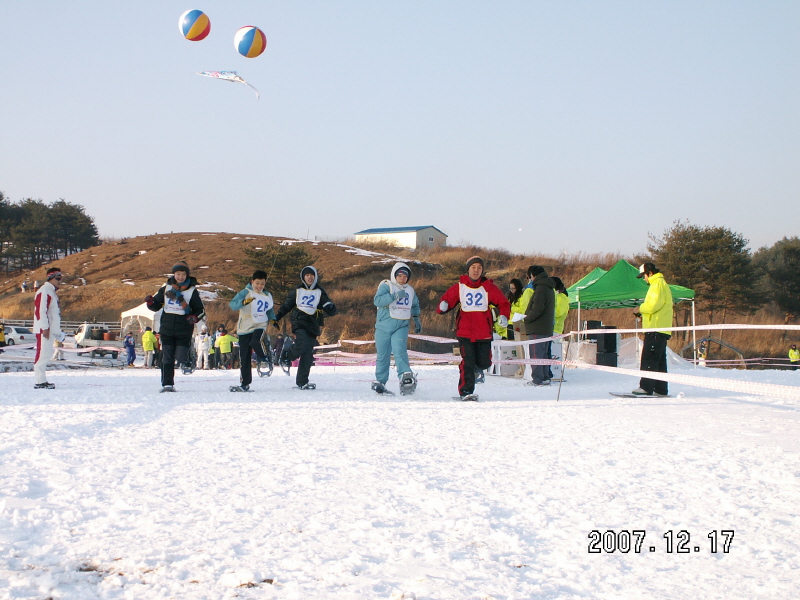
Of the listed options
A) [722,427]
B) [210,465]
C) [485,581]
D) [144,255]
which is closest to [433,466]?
[210,465]

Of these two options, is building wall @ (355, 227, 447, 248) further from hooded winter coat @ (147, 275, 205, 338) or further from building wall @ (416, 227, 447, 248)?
hooded winter coat @ (147, 275, 205, 338)

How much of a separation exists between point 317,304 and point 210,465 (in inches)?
247

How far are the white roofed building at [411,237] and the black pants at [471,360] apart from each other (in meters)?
68.0

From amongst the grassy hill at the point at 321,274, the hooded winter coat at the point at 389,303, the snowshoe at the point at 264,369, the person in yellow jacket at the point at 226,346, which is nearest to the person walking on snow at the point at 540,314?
the hooded winter coat at the point at 389,303

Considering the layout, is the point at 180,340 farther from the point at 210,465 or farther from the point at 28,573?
the point at 28,573

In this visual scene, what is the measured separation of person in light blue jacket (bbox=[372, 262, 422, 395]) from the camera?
9766 millimetres

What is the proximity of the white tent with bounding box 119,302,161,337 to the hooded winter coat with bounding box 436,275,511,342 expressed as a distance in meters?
26.2

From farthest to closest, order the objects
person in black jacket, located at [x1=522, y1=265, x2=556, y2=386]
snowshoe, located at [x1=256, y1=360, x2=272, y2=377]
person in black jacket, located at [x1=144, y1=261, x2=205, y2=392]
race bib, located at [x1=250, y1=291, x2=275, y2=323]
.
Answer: snowshoe, located at [x1=256, y1=360, x2=272, y2=377], person in black jacket, located at [x1=522, y1=265, x2=556, y2=386], race bib, located at [x1=250, y1=291, x2=275, y2=323], person in black jacket, located at [x1=144, y1=261, x2=205, y2=392]

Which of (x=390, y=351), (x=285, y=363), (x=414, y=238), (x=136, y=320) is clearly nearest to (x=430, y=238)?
(x=414, y=238)

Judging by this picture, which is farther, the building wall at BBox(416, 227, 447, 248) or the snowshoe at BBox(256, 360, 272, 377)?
the building wall at BBox(416, 227, 447, 248)

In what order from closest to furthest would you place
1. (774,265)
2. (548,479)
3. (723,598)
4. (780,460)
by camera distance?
(723,598) < (548,479) < (780,460) < (774,265)

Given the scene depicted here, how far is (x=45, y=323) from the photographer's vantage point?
10.8 m

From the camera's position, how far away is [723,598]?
246 centimetres

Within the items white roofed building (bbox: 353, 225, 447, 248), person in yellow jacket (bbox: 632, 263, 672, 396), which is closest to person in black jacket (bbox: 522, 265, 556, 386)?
person in yellow jacket (bbox: 632, 263, 672, 396)
